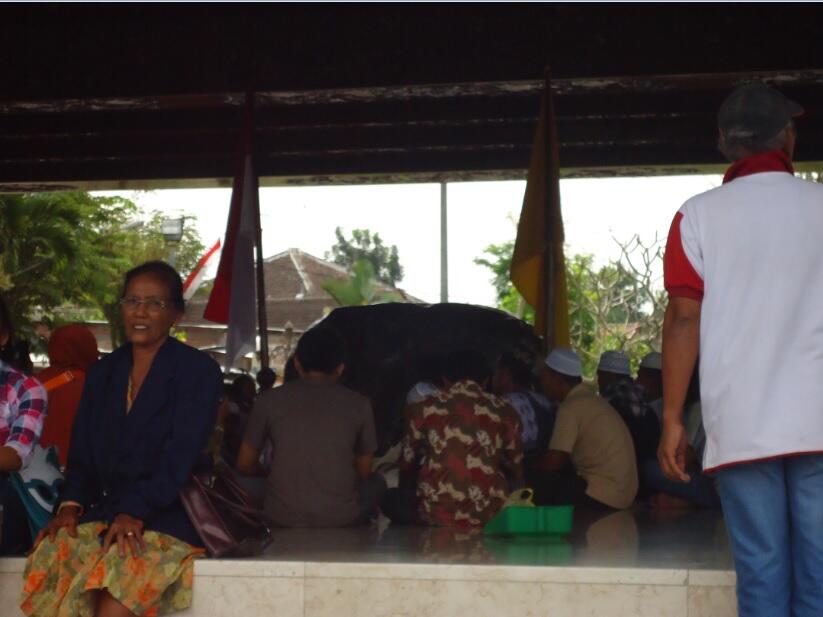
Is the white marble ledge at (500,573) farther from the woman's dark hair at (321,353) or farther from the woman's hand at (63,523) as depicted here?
the woman's dark hair at (321,353)

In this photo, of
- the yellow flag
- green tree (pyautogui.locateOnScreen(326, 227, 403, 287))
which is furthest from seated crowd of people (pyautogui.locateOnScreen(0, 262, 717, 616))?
green tree (pyautogui.locateOnScreen(326, 227, 403, 287))

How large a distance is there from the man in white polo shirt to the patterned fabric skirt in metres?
1.94

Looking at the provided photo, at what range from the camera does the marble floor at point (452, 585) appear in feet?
14.9

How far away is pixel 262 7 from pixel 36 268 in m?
15.8

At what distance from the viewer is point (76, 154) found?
12422 millimetres

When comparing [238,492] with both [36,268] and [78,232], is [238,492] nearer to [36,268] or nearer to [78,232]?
[36,268]

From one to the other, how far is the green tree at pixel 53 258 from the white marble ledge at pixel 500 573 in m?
17.6

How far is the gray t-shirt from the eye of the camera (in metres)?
5.74

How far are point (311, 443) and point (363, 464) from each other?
317 mm

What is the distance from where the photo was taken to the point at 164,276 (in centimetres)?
461

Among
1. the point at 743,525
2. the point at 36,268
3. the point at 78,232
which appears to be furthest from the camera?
the point at 78,232

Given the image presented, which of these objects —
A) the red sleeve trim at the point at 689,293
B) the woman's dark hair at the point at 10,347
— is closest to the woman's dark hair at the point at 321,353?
the woman's dark hair at the point at 10,347

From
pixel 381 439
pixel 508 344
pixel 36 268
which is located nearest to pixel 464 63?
pixel 508 344

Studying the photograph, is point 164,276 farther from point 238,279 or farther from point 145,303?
point 238,279
